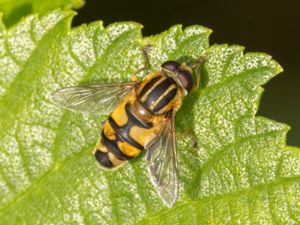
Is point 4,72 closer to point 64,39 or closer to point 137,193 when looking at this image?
point 64,39

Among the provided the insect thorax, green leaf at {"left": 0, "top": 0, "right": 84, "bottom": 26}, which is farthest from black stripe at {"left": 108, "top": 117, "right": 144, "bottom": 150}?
green leaf at {"left": 0, "top": 0, "right": 84, "bottom": 26}

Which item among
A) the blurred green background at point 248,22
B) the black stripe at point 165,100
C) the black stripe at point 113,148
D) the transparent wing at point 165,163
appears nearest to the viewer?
the transparent wing at point 165,163

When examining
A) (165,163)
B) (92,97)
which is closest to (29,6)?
(92,97)

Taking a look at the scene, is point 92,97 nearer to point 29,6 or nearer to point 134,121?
point 134,121

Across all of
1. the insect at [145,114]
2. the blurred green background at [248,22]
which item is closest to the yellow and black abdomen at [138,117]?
the insect at [145,114]

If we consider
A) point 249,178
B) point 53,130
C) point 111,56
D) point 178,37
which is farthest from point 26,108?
point 249,178

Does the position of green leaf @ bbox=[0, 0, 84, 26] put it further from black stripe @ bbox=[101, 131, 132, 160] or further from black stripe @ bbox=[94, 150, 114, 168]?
black stripe @ bbox=[94, 150, 114, 168]

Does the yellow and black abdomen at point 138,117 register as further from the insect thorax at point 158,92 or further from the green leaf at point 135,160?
the green leaf at point 135,160
